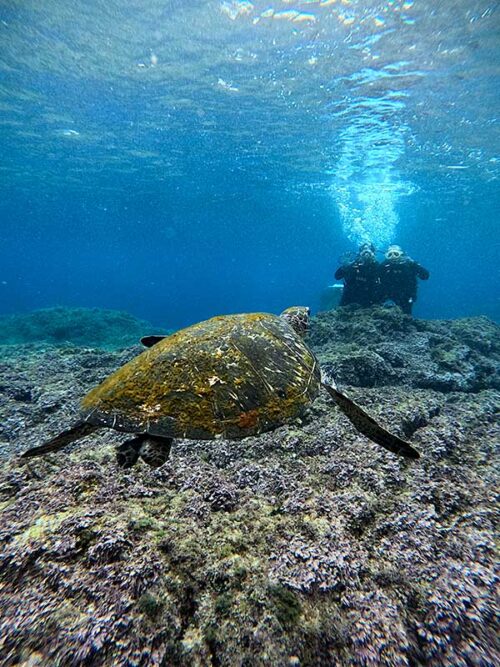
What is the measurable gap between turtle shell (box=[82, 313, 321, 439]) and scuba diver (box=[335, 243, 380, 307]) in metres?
11.0

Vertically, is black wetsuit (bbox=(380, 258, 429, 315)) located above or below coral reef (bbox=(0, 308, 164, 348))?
above

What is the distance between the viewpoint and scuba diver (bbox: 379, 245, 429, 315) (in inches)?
502

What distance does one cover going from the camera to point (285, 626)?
1.61 metres

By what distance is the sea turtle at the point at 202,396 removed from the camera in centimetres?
223

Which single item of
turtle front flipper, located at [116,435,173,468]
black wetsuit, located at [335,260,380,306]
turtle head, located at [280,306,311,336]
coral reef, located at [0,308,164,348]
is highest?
black wetsuit, located at [335,260,380,306]

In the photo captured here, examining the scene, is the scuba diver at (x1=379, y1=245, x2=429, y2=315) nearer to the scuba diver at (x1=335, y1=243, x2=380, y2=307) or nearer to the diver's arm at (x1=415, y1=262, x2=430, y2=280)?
the diver's arm at (x1=415, y1=262, x2=430, y2=280)

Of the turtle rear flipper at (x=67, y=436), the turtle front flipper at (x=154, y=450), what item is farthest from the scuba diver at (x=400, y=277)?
the turtle rear flipper at (x=67, y=436)

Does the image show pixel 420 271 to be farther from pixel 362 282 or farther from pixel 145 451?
pixel 145 451

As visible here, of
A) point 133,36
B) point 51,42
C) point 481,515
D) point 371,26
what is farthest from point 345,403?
point 51,42

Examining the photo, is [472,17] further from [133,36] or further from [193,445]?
[193,445]

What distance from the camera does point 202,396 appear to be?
232 centimetres

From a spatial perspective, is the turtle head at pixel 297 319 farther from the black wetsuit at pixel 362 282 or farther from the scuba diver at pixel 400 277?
the scuba diver at pixel 400 277

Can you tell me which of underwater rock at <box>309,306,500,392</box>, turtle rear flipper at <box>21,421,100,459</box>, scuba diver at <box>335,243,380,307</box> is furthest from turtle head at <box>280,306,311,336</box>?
scuba diver at <box>335,243,380,307</box>

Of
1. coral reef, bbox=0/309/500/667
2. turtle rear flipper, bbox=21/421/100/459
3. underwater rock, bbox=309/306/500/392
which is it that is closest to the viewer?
coral reef, bbox=0/309/500/667
